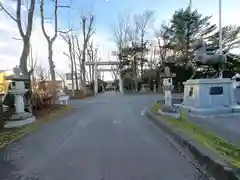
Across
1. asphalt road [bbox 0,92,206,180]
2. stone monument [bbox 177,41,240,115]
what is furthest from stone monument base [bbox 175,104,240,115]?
asphalt road [bbox 0,92,206,180]

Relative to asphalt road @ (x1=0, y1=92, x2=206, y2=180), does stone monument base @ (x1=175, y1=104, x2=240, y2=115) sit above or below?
above

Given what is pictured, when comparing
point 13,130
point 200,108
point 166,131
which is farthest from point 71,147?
point 200,108

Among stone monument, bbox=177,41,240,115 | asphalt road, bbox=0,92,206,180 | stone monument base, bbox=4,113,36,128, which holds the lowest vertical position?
asphalt road, bbox=0,92,206,180

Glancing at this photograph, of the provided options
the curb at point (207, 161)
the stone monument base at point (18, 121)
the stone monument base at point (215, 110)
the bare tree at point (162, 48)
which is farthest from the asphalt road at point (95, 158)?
the bare tree at point (162, 48)

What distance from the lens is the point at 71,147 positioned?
696cm

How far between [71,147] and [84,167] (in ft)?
6.12

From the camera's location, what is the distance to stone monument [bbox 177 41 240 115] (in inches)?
536

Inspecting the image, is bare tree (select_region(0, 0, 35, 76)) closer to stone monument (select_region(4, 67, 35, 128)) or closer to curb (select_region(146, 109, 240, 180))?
stone monument (select_region(4, 67, 35, 128))

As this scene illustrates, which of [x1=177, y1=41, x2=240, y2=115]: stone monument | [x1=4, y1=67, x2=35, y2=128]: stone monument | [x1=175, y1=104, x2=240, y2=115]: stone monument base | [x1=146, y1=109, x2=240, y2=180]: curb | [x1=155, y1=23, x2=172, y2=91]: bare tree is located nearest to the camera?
[x1=146, y1=109, x2=240, y2=180]: curb

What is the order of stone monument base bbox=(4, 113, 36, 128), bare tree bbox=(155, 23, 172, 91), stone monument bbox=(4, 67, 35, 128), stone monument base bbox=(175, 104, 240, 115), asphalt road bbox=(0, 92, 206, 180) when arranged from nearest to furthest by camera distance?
asphalt road bbox=(0, 92, 206, 180)
stone monument base bbox=(4, 113, 36, 128)
stone monument bbox=(4, 67, 35, 128)
stone monument base bbox=(175, 104, 240, 115)
bare tree bbox=(155, 23, 172, 91)

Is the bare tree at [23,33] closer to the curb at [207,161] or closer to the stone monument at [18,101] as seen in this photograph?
the stone monument at [18,101]

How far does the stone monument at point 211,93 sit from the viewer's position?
44.7 feet

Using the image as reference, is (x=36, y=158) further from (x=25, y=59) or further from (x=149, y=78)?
(x=149, y=78)

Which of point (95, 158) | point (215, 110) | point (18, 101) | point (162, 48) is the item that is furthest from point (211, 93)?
point (162, 48)
